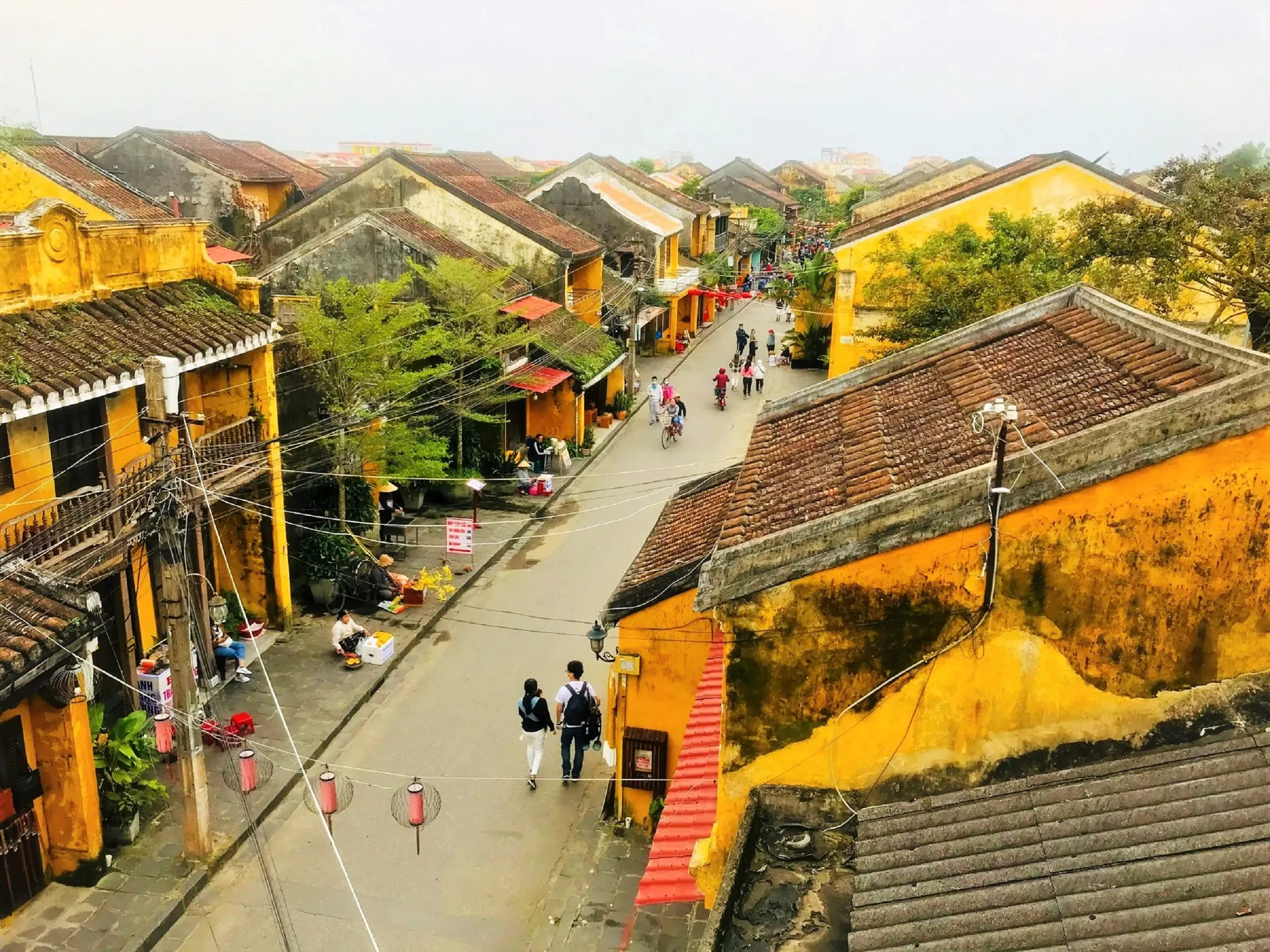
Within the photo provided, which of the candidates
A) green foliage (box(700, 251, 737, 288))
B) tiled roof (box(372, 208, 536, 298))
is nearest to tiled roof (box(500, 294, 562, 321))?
tiled roof (box(372, 208, 536, 298))

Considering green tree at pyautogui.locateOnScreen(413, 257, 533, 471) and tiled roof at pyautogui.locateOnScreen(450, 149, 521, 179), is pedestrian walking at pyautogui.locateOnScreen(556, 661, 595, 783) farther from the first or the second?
tiled roof at pyautogui.locateOnScreen(450, 149, 521, 179)

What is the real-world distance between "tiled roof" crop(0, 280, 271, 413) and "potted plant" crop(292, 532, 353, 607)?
4317 mm

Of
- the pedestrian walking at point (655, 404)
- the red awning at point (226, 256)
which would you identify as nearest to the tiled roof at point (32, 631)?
the red awning at point (226, 256)

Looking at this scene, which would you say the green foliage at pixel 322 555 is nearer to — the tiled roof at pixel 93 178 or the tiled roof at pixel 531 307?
the tiled roof at pixel 531 307

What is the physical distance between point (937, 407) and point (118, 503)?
10.0 m

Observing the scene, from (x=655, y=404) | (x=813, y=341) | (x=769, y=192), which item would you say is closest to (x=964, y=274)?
(x=655, y=404)

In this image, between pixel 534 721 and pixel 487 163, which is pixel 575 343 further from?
pixel 487 163

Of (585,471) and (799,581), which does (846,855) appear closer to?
(799,581)

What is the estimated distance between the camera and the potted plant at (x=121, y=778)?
11.4 metres

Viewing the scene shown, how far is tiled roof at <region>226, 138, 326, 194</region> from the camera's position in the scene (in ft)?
151

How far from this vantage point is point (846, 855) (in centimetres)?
636

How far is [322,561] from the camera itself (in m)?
17.7

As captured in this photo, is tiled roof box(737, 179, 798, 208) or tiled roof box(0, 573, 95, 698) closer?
tiled roof box(0, 573, 95, 698)

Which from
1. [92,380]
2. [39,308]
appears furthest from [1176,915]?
[39,308]
